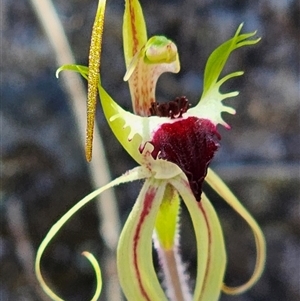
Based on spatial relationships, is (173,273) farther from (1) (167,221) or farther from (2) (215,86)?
(2) (215,86)

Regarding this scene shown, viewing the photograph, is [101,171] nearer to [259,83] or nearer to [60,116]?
[60,116]

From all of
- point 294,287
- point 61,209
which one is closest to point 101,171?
point 61,209

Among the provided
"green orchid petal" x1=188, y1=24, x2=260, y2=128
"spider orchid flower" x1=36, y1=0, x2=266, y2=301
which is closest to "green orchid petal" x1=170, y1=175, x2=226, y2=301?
"spider orchid flower" x1=36, y1=0, x2=266, y2=301

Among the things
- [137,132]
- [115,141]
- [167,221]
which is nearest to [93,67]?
[137,132]

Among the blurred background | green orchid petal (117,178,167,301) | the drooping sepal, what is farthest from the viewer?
the blurred background

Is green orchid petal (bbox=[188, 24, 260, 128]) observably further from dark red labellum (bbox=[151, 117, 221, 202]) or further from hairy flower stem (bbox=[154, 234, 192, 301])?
hairy flower stem (bbox=[154, 234, 192, 301])

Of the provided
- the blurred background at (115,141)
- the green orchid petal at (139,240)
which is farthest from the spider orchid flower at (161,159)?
the blurred background at (115,141)

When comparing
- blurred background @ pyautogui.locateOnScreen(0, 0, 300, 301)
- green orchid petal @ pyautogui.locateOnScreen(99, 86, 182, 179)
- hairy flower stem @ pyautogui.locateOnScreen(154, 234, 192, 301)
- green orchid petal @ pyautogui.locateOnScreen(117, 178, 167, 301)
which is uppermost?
blurred background @ pyautogui.locateOnScreen(0, 0, 300, 301)

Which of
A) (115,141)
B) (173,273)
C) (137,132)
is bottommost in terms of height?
(173,273)
